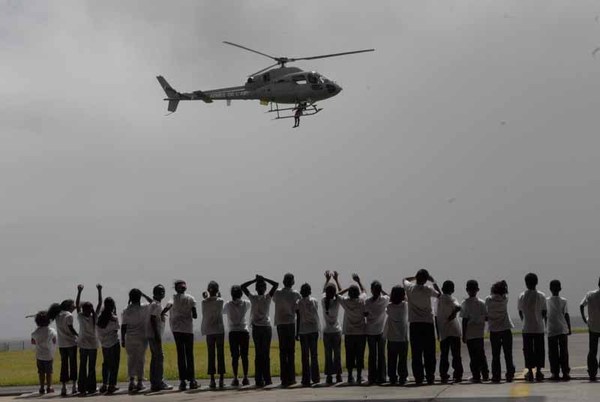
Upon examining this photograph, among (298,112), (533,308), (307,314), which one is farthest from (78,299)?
(298,112)

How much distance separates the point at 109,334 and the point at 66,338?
3.60ft

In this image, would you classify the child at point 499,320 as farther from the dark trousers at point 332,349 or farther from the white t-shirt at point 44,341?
the white t-shirt at point 44,341

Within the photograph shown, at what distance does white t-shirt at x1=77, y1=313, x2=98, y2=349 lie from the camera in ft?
70.3

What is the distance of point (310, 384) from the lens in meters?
20.7

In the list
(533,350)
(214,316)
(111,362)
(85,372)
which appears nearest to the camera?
(533,350)

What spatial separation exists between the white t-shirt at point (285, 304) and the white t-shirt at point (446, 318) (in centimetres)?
279

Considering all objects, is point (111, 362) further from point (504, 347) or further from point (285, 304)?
point (504, 347)

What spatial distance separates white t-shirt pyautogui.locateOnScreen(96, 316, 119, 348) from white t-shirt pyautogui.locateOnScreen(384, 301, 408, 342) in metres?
5.61

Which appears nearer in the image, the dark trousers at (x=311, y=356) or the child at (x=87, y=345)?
the dark trousers at (x=311, y=356)

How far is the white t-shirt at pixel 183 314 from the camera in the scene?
2088 cm

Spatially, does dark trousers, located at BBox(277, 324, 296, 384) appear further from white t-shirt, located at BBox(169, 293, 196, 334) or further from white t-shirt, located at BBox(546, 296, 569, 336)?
white t-shirt, located at BBox(546, 296, 569, 336)

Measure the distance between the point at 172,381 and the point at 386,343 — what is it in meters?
6.36

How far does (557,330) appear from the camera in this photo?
782 inches

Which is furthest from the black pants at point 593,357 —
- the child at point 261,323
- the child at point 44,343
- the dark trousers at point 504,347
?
the child at point 44,343
